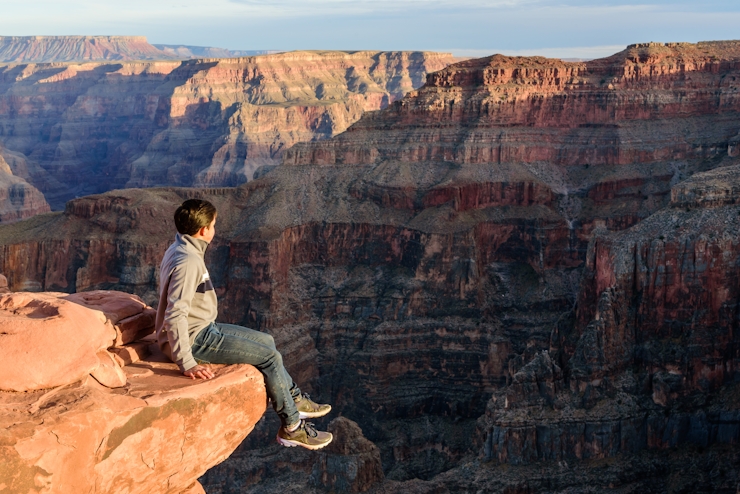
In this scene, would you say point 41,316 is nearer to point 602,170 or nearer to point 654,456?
point 654,456

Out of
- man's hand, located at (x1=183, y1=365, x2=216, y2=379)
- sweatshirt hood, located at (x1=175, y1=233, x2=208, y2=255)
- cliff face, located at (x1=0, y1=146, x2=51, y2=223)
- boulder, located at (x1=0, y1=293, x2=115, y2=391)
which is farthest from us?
cliff face, located at (x1=0, y1=146, x2=51, y2=223)

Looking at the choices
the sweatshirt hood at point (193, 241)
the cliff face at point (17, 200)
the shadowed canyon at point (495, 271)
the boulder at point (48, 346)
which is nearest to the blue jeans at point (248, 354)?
the sweatshirt hood at point (193, 241)

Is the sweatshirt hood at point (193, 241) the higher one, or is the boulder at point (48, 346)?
the sweatshirt hood at point (193, 241)

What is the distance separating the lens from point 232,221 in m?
86.2

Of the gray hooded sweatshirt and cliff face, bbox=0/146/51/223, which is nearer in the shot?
the gray hooded sweatshirt

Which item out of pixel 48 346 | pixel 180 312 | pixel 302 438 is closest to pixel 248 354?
pixel 180 312

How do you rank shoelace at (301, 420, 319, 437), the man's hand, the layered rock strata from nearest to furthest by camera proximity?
the layered rock strata, the man's hand, shoelace at (301, 420, 319, 437)

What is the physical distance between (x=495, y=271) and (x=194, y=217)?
67.3 metres

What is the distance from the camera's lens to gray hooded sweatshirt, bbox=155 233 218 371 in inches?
621

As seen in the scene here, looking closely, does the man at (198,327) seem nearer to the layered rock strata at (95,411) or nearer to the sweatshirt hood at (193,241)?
the sweatshirt hood at (193,241)

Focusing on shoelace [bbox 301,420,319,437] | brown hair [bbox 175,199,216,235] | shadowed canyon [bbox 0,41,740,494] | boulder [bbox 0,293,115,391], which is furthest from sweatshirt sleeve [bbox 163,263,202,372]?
shadowed canyon [bbox 0,41,740,494]

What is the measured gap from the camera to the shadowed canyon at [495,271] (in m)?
53.5

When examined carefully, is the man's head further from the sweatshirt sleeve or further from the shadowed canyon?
the shadowed canyon

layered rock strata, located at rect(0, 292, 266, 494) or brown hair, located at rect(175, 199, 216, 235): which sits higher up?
brown hair, located at rect(175, 199, 216, 235)
